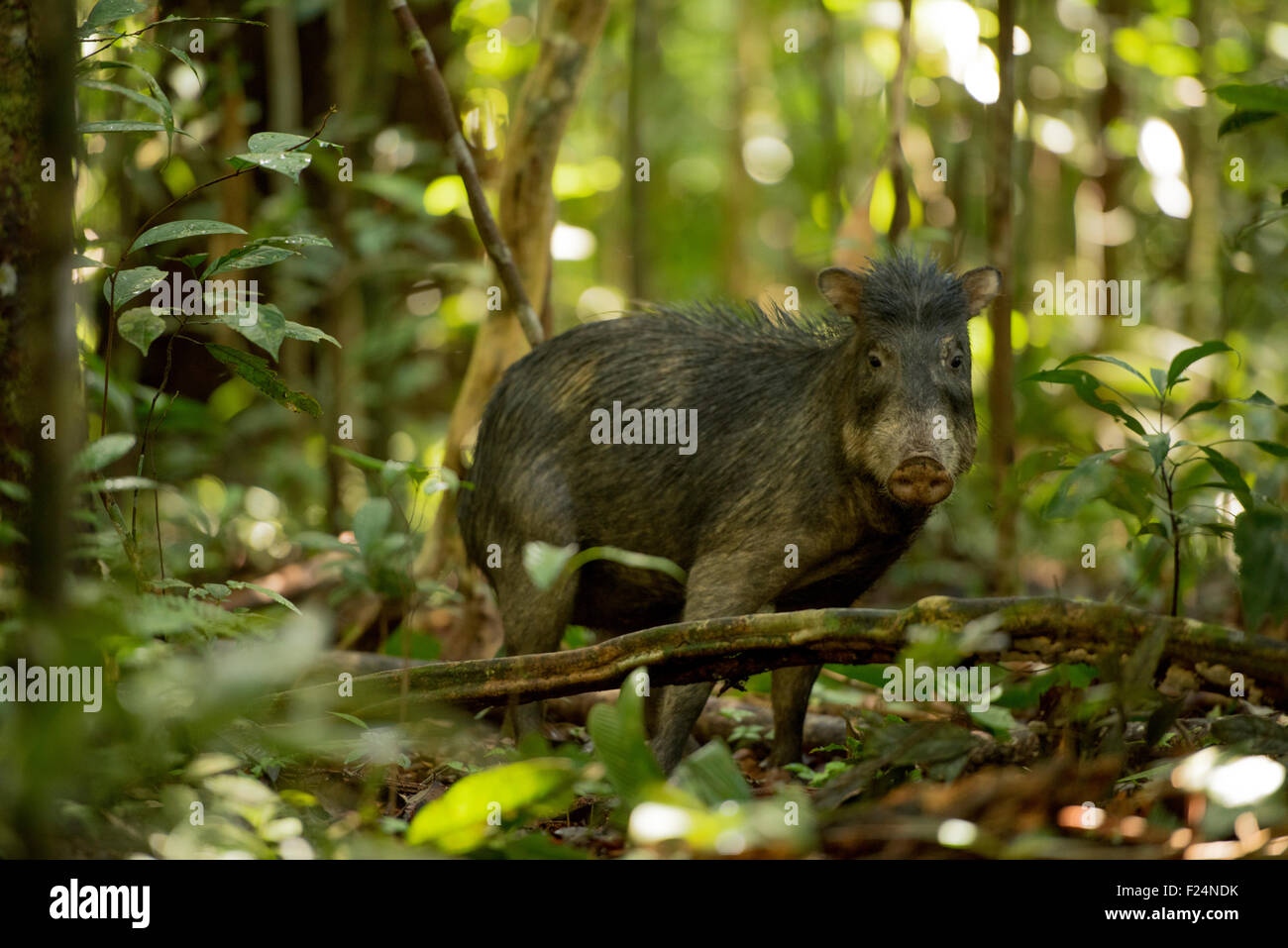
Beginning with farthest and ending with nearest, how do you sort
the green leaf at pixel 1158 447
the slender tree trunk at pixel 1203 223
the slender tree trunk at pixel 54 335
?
the slender tree trunk at pixel 1203 223 → the green leaf at pixel 1158 447 → the slender tree trunk at pixel 54 335

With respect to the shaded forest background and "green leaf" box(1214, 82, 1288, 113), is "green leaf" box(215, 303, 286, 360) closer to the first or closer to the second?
the shaded forest background

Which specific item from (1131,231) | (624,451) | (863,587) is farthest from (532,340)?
(1131,231)

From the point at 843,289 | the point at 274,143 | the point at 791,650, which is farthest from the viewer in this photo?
the point at 843,289

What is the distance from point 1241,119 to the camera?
4695 millimetres

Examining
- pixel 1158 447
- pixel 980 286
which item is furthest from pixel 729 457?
pixel 1158 447

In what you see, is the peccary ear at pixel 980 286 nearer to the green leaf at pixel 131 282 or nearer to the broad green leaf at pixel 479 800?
the broad green leaf at pixel 479 800

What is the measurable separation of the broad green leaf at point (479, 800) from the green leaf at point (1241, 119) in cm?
356

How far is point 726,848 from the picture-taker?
2986mm

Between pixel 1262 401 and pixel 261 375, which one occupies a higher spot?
pixel 261 375

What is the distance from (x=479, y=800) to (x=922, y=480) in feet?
8.34

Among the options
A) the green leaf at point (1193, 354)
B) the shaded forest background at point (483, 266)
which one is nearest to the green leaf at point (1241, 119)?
the shaded forest background at point (483, 266)

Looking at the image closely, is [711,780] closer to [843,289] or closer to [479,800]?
[479,800]

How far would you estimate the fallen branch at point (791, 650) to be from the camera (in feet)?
12.2
